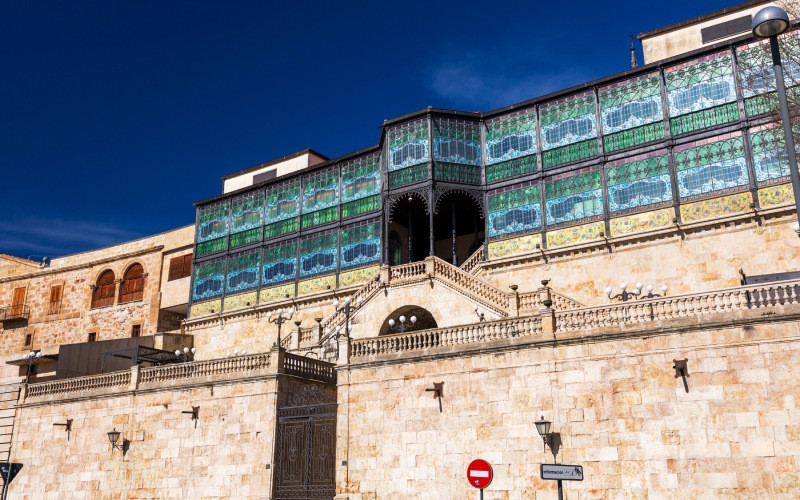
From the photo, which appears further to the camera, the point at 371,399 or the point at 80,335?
the point at 80,335

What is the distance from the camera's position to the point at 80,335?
45.8m

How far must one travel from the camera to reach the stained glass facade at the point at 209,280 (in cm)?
4044

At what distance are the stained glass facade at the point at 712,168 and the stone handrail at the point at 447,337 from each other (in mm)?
11664

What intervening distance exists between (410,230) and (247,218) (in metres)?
10.6

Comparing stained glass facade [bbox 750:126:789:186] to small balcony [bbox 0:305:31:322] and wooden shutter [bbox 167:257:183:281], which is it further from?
small balcony [bbox 0:305:31:322]

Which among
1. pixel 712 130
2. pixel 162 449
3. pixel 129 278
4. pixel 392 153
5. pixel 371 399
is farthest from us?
pixel 129 278

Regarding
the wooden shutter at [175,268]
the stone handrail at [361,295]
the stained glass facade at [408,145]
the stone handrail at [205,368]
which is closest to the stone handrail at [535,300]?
the stone handrail at [361,295]

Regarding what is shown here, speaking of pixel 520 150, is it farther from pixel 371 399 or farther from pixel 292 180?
pixel 371 399

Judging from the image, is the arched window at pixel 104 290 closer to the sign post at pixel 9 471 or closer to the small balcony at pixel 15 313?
the small balcony at pixel 15 313

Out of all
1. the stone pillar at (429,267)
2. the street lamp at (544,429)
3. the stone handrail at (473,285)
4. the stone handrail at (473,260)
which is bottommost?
the street lamp at (544,429)

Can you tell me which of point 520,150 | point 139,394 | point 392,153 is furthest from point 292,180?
point 139,394

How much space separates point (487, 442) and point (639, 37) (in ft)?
74.5

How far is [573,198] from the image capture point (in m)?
31.4

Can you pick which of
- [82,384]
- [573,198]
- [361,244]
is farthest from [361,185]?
[82,384]
